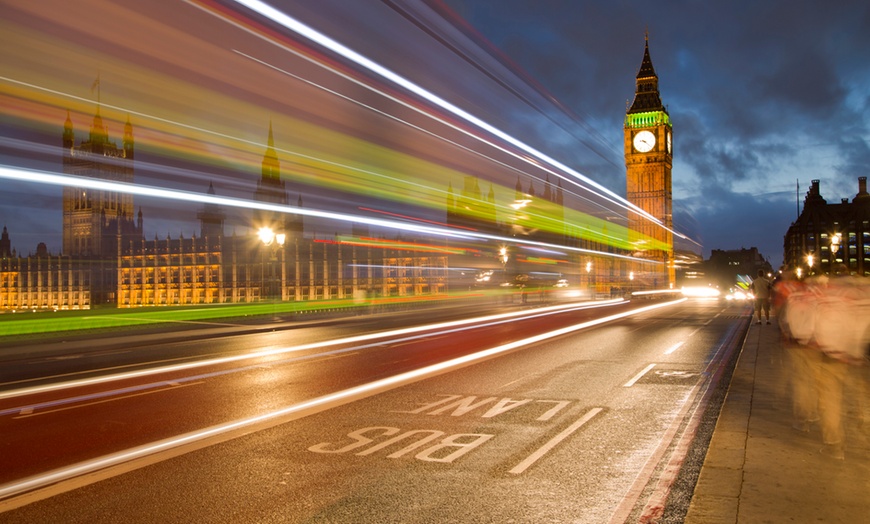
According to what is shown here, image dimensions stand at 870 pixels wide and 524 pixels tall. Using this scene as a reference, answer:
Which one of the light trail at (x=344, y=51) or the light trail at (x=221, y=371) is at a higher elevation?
the light trail at (x=344, y=51)

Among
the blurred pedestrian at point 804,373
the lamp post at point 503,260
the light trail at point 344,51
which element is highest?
the light trail at point 344,51

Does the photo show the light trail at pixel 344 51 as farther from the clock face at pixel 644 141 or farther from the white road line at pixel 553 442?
the clock face at pixel 644 141

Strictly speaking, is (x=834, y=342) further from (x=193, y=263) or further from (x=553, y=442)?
(x=193, y=263)

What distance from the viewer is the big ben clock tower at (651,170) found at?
12056 centimetres

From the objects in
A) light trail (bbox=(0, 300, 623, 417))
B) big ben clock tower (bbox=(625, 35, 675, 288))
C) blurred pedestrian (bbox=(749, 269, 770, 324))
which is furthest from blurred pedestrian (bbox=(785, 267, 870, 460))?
big ben clock tower (bbox=(625, 35, 675, 288))

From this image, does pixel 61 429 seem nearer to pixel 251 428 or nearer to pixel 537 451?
pixel 251 428

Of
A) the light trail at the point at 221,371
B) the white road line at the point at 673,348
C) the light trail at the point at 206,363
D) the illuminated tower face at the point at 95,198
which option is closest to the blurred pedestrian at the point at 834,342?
the white road line at the point at 673,348

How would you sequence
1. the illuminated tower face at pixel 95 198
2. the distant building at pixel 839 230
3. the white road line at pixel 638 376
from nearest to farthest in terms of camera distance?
the white road line at pixel 638 376 < the illuminated tower face at pixel 95 198 < the distant building at pixel 839 230

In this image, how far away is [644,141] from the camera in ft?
438

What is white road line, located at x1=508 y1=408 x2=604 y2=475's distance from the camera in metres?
6.26

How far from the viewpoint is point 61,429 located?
8.04 m

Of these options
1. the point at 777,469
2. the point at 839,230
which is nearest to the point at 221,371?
the point at 777,469

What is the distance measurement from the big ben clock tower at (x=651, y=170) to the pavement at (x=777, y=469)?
111805 millimetres

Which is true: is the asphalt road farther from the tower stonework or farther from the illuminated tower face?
the illuminated tower face
